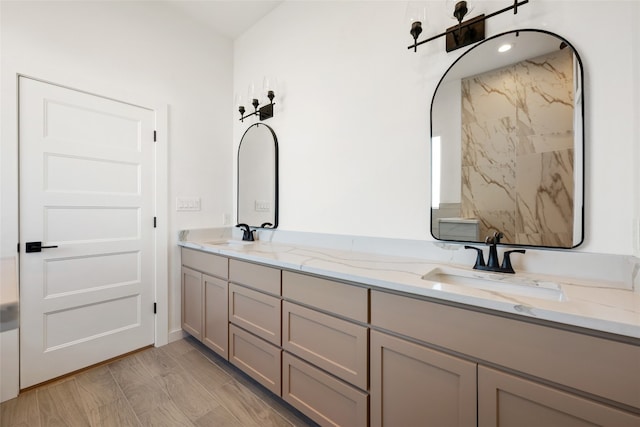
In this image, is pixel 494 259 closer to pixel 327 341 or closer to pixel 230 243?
pixel 327 341

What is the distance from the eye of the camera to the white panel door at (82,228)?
1750mm

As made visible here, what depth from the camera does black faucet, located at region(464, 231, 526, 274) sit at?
121 cm

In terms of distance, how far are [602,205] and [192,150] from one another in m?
2.86

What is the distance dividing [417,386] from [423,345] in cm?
17

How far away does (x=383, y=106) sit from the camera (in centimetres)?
171

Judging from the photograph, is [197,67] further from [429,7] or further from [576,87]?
[576,87]

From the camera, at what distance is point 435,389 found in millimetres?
986

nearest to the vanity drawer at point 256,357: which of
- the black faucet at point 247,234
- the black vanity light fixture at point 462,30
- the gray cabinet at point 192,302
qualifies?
the gray cabinet at point 192,302

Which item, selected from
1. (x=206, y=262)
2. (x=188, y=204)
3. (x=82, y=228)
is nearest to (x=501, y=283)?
(x=206, y=262)

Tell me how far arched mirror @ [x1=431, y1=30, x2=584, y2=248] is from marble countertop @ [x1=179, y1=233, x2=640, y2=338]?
23 centimetres

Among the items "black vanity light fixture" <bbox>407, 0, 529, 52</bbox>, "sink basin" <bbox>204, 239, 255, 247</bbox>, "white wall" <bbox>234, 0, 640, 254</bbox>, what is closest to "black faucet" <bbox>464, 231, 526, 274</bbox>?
"white wall" <bbox>234, 0, 640, 254</bbox>

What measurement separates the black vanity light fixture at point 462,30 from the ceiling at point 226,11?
154 centimetres

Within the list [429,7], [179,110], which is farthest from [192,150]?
[429,7]

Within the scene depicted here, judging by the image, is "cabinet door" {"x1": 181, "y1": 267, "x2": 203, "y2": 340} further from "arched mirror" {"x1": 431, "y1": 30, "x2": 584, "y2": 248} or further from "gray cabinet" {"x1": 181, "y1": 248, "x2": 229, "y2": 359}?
"arched mirror" {"x1": 431, "y1": 30, "x2": 584, "y2": 248}
